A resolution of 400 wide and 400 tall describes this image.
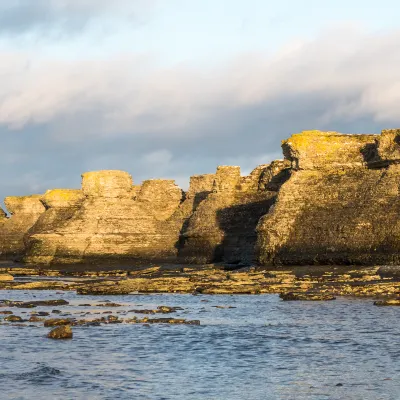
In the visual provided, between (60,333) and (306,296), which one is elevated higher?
(306,296)

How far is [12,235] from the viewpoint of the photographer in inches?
4604

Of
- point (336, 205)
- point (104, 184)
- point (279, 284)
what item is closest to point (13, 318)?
point (279, 284)

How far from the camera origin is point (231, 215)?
8356cm

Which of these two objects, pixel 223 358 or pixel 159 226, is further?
pixel 159 226

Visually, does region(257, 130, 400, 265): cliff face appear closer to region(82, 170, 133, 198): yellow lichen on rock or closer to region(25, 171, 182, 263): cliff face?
region(25, 171, 182, 263): cliff face

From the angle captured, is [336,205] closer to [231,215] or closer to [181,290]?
[181,290]

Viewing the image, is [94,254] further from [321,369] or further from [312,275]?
[321,369]

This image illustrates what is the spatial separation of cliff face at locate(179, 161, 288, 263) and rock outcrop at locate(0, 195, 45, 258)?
36829 millimetres

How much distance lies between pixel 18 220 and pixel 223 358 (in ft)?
329

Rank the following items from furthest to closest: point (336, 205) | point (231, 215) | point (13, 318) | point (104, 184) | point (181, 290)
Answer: point (104, 184) < point (231, 215) < point (336, 205) < point (181, 290) < point (13, 318)

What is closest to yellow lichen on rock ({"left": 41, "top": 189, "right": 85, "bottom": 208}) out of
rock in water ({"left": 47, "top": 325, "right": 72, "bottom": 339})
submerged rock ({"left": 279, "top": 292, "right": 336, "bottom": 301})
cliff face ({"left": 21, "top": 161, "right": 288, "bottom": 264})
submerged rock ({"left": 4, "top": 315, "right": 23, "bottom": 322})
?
cliff face ({"left": 21, "top": 161, "right": 288, "bottom": 264})

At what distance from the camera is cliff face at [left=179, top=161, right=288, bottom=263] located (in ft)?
263

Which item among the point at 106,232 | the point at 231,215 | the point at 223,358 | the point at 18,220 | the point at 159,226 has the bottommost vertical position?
the point at 223,358

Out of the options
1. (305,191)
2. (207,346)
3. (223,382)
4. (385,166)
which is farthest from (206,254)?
(223,382)
